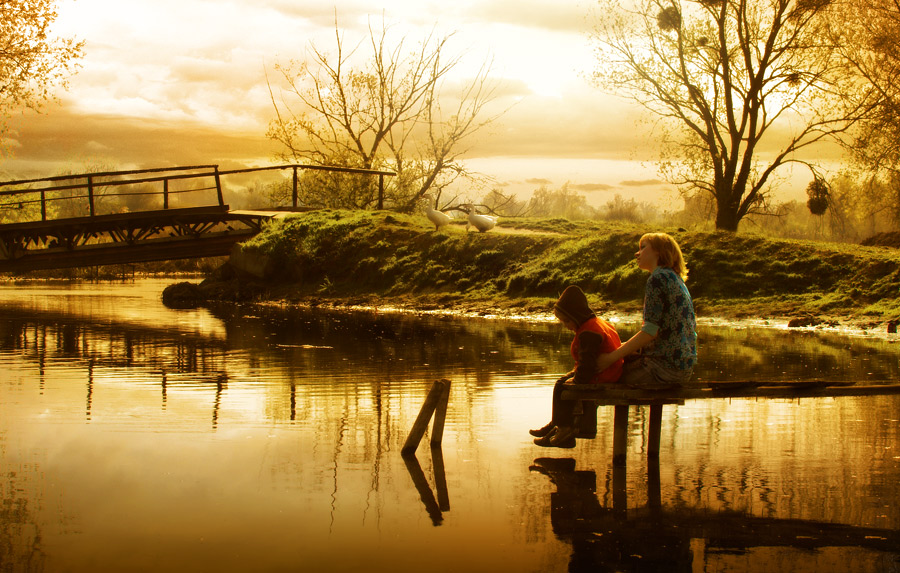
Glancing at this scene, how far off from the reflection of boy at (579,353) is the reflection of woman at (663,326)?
0.11 m

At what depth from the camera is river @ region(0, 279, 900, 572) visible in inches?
216

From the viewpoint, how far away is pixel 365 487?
6.80 metres

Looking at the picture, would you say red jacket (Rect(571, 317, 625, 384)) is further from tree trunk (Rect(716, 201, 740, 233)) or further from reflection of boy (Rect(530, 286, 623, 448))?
tree trunk (Rect(716, 201, 740, 233))

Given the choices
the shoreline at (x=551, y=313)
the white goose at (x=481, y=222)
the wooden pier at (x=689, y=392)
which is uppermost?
the white goose at (x=481, y=222)

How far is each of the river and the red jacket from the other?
73cm

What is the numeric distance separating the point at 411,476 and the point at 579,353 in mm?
1554

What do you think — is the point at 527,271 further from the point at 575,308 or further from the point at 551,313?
the point at 575,308

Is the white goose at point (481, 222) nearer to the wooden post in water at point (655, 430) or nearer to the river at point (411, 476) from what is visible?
the river at point (411, 476)

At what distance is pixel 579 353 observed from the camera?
23.6ft

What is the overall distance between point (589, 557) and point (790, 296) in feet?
58.3

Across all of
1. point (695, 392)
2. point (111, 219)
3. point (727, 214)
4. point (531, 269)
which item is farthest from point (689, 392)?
point (111, 219)

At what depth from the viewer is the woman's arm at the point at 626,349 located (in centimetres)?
698

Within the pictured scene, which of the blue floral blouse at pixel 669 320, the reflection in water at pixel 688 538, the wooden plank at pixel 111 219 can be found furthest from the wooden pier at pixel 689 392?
the wooden plank at pixel 111 219

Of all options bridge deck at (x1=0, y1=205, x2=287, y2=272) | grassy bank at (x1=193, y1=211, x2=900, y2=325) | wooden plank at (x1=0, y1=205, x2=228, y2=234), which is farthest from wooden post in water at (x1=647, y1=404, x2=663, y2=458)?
wooden plank at (x1=0, y1=205, x2=228, y2=234)
